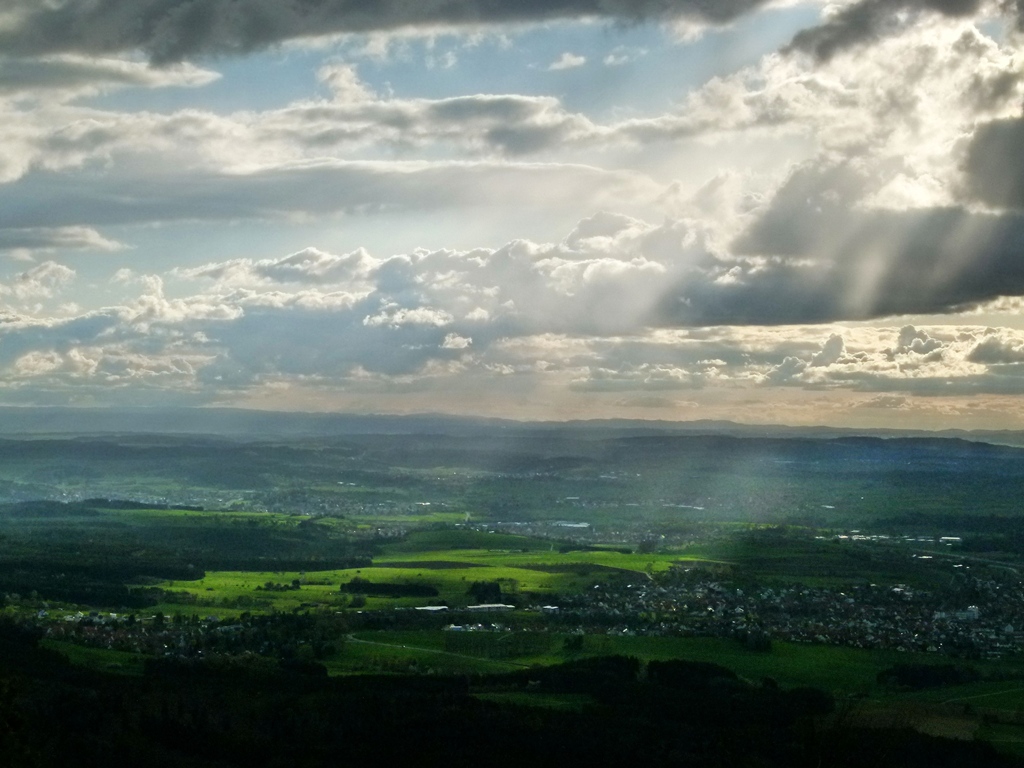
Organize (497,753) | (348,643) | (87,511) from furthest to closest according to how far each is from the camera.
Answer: (87,511)
(348,643)
(497,753)

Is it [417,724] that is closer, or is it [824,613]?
[417,724]

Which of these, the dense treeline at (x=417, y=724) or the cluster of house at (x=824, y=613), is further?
the cluster of house at (x=824, y=613)

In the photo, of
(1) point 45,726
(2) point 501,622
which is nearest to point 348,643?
(2) point 501,622

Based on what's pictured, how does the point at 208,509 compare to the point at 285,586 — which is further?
the point at 208,509

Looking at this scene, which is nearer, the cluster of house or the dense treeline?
the dense treeline

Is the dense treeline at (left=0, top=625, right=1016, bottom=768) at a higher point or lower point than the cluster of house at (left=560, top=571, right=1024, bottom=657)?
higher

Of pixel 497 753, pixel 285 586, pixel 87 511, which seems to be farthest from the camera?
pixel 87 511

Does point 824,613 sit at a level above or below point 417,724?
below

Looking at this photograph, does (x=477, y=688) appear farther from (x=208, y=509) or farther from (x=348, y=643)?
(x=208, y=509)

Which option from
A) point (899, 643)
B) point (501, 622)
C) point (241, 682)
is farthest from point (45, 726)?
point (899, 643)

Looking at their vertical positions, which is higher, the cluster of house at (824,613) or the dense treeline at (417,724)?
the dense treeline at (417,724)

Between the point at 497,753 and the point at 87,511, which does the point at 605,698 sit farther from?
the point at 87,511
